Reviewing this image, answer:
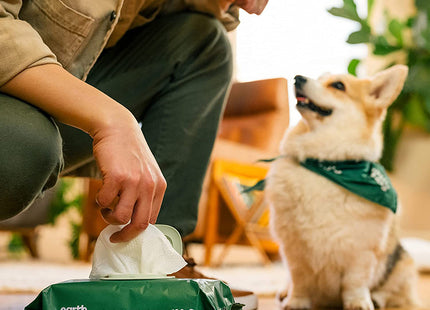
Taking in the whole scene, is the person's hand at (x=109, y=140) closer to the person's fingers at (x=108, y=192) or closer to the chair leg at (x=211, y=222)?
the person's fingers at (x=108, y=192)

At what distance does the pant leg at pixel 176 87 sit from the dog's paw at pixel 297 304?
52cm

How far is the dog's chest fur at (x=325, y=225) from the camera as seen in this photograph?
133 centimetres

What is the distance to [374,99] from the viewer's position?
4.99 ft

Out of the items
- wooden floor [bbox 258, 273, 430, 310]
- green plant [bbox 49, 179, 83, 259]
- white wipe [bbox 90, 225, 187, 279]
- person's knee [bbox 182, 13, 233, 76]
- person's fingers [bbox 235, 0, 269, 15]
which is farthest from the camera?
green plant [bbox 49, 179, 83, 259]

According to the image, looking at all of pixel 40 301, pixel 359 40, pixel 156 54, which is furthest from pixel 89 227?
pixel 40 301

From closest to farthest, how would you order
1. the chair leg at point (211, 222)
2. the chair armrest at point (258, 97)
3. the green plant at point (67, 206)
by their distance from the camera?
the chair leg at point (211, 222)
the green plant at point (67, 206)
the chair armrest at point (258, 97)

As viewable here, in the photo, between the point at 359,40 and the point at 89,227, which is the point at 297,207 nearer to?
the point at 359,40

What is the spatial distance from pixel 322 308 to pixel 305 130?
54 centimetres

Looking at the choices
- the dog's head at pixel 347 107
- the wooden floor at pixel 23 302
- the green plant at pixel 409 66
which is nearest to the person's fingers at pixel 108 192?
the wooden floor at pixel 23 302

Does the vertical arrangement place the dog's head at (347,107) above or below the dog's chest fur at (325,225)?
above

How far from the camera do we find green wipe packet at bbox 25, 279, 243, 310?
534 mm

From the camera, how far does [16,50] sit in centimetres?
54

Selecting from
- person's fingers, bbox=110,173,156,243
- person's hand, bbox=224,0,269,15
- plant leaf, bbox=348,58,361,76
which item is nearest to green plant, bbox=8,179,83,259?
plant leaf, bbox=348,58,361,76

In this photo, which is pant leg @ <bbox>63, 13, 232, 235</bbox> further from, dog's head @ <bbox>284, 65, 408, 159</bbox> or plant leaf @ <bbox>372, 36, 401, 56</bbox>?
plant leaf @ <bbox>372, 36, 401, 56</bbox>
